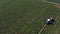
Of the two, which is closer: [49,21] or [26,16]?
[49,21]

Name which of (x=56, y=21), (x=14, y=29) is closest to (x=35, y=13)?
(x=56, y=21)

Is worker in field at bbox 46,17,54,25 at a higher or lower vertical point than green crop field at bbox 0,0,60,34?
higher

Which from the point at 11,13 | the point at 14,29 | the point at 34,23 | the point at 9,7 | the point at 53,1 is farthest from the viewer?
the point at 53,1

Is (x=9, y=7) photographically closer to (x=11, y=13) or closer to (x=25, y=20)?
(x=11, y=13)

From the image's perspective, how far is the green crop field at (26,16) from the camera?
19.7 metres

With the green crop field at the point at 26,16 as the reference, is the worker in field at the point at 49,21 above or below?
above

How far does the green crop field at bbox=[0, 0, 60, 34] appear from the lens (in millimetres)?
19719

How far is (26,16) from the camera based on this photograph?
23000mm

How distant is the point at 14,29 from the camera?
1980 centimetres

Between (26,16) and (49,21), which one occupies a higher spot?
(49,21)

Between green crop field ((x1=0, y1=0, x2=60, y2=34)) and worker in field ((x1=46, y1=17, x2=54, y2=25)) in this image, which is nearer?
green crop field ((x1=0, y1=0, x2=60, y2=34))

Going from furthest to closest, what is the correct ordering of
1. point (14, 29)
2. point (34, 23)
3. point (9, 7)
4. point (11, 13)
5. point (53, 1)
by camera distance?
point (53, 1), point (9, 7), point (11, 13), point (34, 23), point (14, 29)

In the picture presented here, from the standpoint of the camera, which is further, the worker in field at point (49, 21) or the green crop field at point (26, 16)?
the worker in field at point (49, 21)

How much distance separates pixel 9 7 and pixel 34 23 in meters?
6.06
